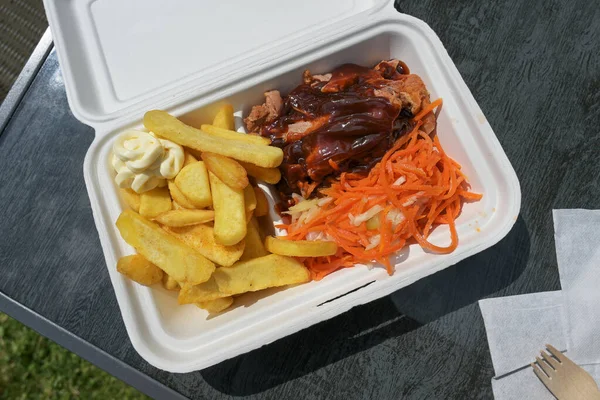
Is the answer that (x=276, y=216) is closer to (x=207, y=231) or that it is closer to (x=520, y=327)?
(x=207, y=231)

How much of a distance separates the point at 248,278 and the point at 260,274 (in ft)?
0.17

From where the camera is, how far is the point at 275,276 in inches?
70.8

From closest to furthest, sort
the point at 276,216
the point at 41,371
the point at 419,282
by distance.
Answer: the point at 276,216 < the point at 419,282 < the point at 41,371

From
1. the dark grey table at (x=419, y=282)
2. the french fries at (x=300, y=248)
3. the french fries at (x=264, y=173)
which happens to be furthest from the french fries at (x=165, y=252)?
the dark grey table at (x=419, y=282)

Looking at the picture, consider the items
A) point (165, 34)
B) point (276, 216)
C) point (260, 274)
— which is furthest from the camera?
point (165, 34)

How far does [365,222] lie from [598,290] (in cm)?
120

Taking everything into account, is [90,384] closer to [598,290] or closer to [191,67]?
[191,67]

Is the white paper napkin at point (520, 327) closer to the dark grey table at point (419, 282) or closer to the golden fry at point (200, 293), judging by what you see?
the dark grey table at point (419, 282)

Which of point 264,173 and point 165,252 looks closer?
point 165,252

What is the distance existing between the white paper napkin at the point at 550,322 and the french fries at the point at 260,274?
0.96m

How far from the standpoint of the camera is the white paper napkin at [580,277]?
6.89 ft

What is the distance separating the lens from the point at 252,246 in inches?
72.6

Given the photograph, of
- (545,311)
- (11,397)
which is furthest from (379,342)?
(11,397)

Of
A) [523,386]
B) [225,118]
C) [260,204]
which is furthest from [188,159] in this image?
[523,386]
